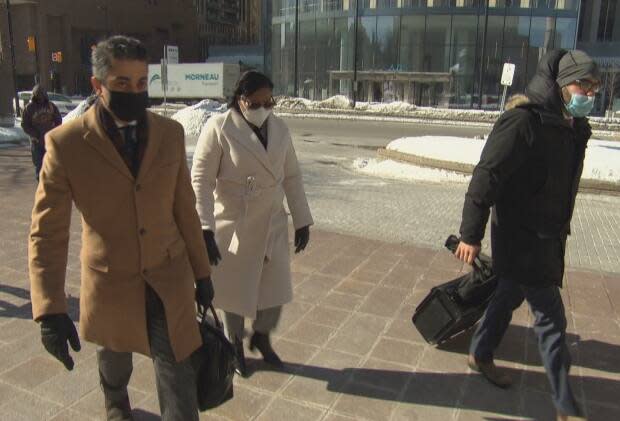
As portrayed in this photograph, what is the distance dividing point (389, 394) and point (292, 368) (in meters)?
0.64

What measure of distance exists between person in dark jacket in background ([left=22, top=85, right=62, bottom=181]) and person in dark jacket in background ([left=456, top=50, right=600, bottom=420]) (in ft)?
23.0

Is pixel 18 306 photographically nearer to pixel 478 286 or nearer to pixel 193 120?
pixel 478 286

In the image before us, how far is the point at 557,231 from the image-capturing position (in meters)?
2.88

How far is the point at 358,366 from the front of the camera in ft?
11.8

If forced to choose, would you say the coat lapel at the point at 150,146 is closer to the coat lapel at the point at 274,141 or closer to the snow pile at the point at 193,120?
the coat lapel at the point at 274,141

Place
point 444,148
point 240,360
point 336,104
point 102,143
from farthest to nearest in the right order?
point 336,104 → point 444,148 → point 240,360 → point 102,143

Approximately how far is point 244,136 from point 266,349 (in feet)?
4.45

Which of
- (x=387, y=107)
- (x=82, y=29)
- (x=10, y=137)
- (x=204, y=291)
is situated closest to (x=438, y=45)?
(x=387, y=107)

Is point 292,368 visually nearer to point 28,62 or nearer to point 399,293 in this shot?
point 399,293

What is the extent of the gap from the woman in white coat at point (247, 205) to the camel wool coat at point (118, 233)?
65cm

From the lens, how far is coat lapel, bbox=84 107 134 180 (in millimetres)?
2150

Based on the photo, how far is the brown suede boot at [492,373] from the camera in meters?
3.37

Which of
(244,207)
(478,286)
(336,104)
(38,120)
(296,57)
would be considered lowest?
(336,104)

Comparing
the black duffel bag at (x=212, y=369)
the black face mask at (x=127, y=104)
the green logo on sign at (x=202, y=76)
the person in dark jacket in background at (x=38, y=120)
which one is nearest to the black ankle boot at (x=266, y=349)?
the black duffel bag at (x=212, y=369)
